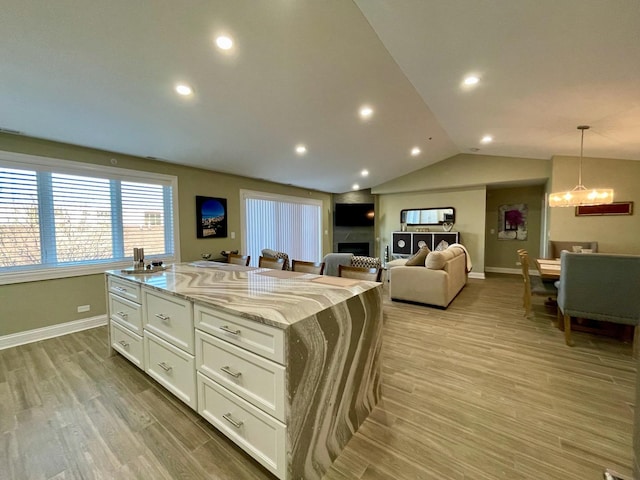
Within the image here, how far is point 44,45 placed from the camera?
1855 millimetres

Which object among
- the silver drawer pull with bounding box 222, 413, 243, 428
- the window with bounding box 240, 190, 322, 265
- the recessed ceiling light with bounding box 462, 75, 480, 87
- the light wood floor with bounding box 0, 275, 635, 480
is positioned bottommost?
the light wood floor with bounding box 0, 275, 635, 480

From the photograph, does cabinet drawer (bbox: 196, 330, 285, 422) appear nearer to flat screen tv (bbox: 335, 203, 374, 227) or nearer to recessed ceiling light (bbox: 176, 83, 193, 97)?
recessed ceiling light (bbox: 176, 83, 193, 97)

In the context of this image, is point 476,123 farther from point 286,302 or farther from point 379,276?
point 286,302

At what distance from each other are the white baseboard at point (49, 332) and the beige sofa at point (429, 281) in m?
4.38

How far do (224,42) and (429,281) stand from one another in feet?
12.5

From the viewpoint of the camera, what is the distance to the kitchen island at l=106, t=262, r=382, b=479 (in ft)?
3.90

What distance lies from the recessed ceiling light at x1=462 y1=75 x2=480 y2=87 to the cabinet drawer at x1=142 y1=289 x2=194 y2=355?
3.30 m

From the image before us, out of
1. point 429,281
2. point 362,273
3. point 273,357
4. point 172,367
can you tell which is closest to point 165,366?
point 172,367

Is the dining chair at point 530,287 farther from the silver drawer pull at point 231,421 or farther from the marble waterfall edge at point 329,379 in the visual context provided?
the silver drawer pull at point 231,421

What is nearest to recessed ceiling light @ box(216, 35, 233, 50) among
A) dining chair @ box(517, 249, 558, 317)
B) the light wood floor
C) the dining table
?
the light wood floor

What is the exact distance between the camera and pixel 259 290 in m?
1.73

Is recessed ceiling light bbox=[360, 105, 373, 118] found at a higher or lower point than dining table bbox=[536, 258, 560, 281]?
higher

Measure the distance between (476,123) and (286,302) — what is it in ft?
13.6

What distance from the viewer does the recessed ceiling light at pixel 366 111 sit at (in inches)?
135
